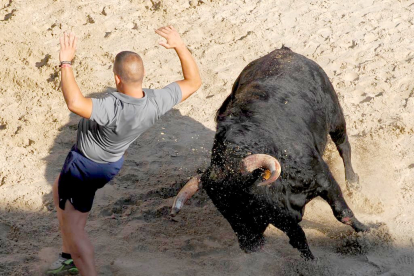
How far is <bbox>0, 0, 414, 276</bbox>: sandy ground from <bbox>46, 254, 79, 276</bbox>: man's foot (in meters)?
0.19

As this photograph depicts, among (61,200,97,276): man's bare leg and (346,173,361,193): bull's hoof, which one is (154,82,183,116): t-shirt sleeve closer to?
(61,200,97,276): man's bare leg

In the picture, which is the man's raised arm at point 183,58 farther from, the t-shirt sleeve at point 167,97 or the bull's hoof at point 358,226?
the bull's hoof at point 358,226

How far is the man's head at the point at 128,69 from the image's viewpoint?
14.3ft

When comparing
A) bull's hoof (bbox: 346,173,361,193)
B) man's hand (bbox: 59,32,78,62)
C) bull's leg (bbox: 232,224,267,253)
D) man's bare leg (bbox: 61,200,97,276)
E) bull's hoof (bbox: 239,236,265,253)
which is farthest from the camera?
bull's hoof (bbox: 346,173,361,193)

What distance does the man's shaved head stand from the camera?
4.36 metres

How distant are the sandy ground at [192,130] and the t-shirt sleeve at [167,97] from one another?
1.56m

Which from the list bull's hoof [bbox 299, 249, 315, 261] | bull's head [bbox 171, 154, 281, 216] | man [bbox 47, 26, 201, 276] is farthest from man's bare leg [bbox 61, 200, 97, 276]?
bull's hoof [bbox 299, 249, 315, 261]

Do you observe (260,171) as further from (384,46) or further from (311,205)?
(384,46)

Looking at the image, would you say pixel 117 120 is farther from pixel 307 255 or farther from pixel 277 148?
pixel 307 255

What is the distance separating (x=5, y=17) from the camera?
10078mm

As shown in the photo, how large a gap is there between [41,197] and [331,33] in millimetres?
4795

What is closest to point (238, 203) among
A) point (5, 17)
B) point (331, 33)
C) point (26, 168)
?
point (26, 168)

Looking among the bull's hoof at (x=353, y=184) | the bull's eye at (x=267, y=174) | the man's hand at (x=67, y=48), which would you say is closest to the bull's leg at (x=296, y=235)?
the bull's eye at (x=267, y=174)

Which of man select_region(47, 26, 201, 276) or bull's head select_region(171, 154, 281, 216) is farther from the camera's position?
bull's head select_region(171, 154, 281, 216)
